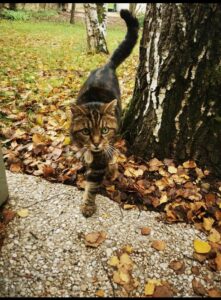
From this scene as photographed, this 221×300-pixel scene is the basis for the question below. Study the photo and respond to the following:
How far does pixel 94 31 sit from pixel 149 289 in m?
Answer: 7.46

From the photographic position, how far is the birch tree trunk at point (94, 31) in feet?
25.9

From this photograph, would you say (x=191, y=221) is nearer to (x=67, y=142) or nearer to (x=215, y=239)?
(x=215, y=239)

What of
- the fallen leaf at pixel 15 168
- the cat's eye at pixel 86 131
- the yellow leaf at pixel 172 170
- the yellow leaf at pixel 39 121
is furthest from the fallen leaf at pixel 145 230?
the yellow leaf at pixel 39 121

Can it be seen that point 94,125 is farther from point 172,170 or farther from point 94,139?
point 172,170

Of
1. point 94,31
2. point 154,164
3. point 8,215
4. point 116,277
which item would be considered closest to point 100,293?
point 116,277

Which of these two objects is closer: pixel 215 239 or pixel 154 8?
pixel 215 239

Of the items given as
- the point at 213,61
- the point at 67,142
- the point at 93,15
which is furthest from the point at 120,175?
the point at 93,15

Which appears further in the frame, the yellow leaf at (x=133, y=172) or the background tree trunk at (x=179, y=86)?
the yellow leaf at (x=133, y=172)

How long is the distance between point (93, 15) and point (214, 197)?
22.6ft

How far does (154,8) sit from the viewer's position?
244 cm

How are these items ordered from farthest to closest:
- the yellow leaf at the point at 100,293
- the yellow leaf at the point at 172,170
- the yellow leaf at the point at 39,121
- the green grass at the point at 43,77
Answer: the green grass at the point at 43,77, the yellow leaf at the point at 39,121, the yellow leaf at the point at 172,170, the yellow leaf at the point at 100,293

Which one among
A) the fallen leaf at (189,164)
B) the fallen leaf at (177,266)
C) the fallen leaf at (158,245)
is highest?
the fallen leaf at (189,164)

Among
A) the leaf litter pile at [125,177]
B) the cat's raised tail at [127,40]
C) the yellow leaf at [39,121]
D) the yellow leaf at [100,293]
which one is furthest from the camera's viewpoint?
the yellow leaf at [39,121]

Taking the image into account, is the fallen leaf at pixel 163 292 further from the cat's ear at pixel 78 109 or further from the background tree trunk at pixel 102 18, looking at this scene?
the background tree trunk at pixel 102 18
